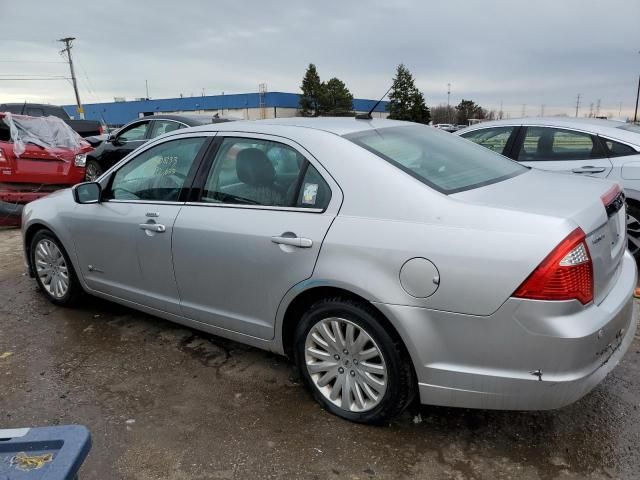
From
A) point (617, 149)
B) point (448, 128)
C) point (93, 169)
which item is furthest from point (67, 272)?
point (448, 128)

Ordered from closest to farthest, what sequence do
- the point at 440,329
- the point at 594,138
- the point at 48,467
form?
the point at 48,467 < the point at 440,329 < the point at 594,138

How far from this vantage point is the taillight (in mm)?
2160

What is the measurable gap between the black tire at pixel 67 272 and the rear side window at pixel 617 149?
5.13 metres

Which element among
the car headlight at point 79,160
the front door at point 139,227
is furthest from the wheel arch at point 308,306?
the car headlight at point 79,160

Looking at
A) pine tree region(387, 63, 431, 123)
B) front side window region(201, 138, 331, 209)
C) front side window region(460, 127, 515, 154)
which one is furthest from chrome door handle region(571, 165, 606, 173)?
pine tree region(387, 63, 431, 123)

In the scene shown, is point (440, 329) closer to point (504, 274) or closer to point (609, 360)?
point (504, 274)

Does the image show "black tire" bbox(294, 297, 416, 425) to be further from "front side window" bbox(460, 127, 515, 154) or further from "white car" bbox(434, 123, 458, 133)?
"front side window" bbox(460, 127, 515, 154)

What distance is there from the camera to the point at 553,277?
216 cm

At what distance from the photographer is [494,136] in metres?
6.07

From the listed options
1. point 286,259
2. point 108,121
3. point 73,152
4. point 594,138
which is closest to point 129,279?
point 286,259

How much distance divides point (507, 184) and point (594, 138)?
3170 millimetres

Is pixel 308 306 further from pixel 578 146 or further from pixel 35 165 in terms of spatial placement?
pixel 35 165

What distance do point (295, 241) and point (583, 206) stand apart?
140 cm

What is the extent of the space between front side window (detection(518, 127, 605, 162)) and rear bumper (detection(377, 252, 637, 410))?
3.38m
